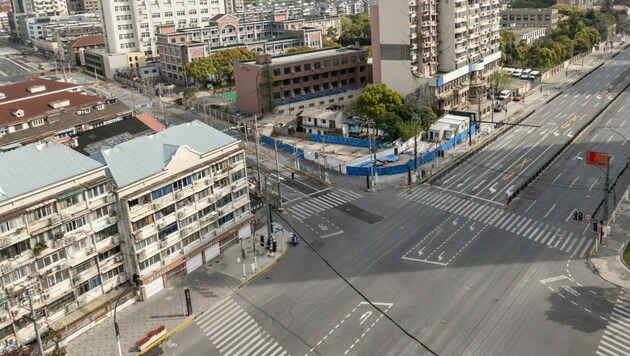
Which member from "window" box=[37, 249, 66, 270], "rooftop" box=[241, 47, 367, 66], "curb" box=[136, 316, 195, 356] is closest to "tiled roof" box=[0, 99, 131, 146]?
A: "rooftop" box=[241, 47, 367, 66]

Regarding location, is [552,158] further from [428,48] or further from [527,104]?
[527,104]

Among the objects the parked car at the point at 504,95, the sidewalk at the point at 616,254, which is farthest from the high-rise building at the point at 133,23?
the sidewalk at the point at 616,254

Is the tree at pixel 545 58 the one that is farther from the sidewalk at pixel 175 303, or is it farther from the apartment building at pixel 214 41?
the sidewalk at pixel 175 303

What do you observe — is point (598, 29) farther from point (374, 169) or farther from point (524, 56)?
point (374, 169)

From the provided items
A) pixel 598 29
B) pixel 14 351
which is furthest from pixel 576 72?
pixel 14 351

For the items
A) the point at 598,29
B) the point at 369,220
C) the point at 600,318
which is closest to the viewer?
the point at 600,318

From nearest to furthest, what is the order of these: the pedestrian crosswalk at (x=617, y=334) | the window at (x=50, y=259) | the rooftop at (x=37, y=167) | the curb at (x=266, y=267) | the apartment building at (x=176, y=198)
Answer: the pedestrian crosswalk at (x=617, y=334), the rooftop at (x=37, y=167), the window at (x=50, y=259), the apartment building at (x=176, y=198), the curb at (x=266, y=267)
